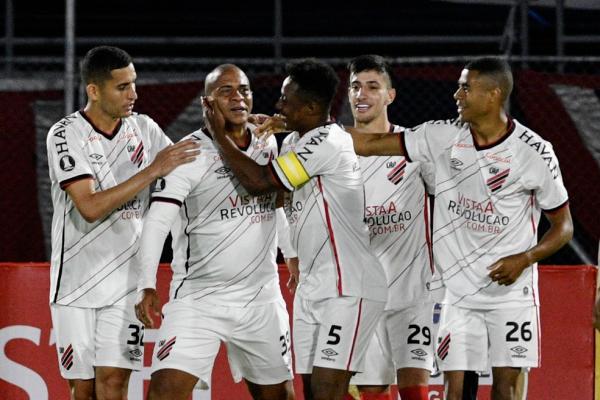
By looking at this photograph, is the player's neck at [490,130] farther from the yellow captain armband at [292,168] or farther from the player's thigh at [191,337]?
the player's thigh at [191,337]

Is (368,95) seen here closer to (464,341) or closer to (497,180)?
(497,180)

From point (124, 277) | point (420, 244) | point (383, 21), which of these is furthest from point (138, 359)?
point (383, 21)

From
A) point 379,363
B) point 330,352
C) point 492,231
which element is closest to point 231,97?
point 330,352

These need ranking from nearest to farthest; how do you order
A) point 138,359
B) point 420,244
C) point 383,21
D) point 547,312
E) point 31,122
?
point 138,359, point 420,244, point 547,312, point 31,122, point 383,21

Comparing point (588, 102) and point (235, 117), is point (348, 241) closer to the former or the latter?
point (235, 117)

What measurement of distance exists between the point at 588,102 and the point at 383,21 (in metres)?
4.18

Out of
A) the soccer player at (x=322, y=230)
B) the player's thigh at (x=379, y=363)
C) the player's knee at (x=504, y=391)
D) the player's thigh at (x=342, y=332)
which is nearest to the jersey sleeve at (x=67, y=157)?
the soccer player at (x=322, y=230)

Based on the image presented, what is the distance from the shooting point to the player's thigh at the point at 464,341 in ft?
19.7

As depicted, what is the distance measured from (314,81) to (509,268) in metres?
1.39

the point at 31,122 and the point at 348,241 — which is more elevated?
the point at 31,122

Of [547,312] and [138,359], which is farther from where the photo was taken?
[547,312]

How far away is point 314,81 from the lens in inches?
223

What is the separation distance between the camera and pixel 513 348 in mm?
5941

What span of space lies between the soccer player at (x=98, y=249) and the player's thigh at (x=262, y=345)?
0.63 metres
